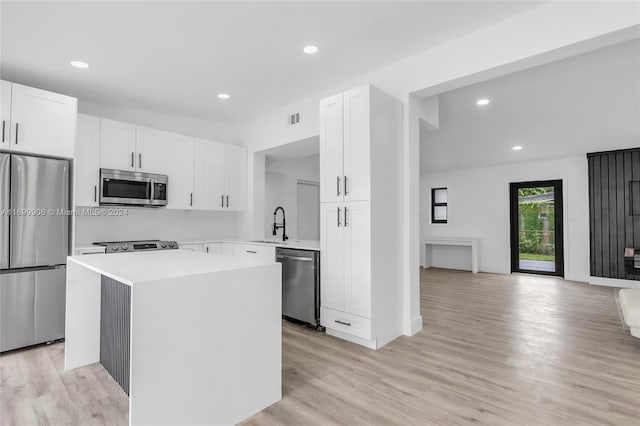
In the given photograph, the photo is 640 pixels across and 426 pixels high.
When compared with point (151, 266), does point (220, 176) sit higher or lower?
higher

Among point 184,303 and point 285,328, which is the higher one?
point 184,303

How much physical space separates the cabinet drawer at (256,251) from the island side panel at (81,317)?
169 cm

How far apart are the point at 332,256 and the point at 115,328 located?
1868 millimetres

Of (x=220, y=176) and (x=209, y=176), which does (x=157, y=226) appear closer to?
(x=209, y=176)

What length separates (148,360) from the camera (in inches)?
59.1

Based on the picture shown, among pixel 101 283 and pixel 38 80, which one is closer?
pixel 101 283

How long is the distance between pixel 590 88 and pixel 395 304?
3.48 metres

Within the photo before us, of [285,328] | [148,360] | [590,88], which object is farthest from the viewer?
[590,88]

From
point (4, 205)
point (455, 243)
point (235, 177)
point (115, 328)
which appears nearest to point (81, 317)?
point (115, 328)

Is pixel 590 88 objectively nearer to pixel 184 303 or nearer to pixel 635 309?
pixel 635 309

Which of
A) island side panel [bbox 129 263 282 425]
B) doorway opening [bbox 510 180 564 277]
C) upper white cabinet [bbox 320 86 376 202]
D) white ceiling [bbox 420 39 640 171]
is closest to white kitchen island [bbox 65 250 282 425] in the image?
island side panel [bbox 129 263 282 425]

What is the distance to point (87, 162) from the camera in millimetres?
3730

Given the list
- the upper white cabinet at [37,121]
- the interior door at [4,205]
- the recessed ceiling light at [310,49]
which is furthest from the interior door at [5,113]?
the recessed ceiling light at [310,49]

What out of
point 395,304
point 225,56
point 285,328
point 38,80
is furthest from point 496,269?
point 38,80
